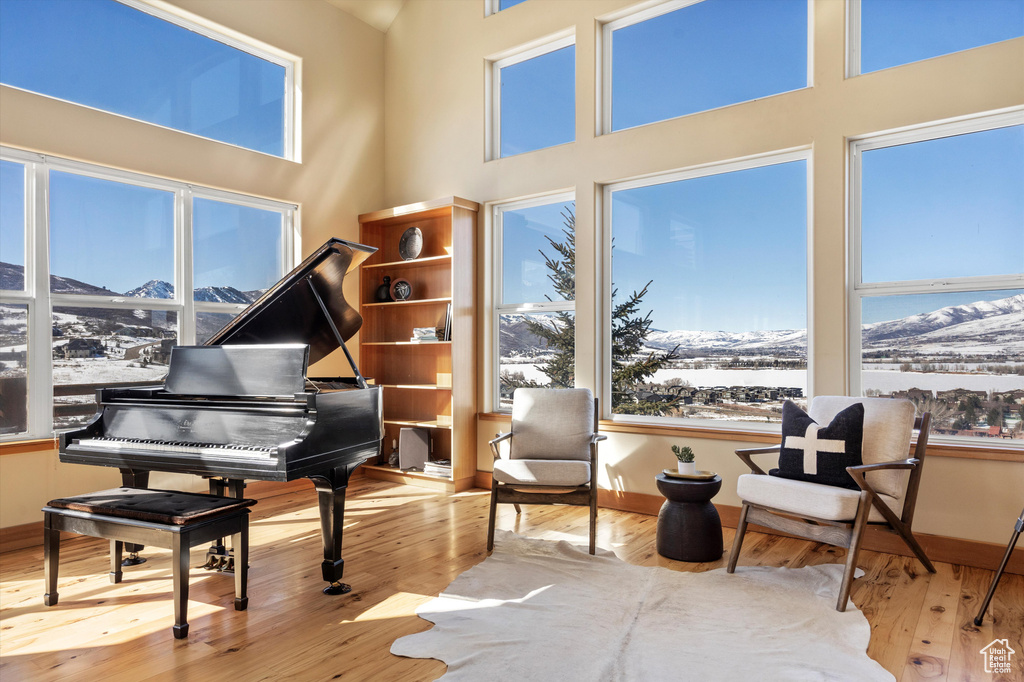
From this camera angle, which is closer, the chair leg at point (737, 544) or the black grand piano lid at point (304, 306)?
the black grand piano lid at point (304, 306)

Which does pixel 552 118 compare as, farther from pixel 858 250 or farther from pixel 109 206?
pixel 109 206

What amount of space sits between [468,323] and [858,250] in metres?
3.17

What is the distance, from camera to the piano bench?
102 inches

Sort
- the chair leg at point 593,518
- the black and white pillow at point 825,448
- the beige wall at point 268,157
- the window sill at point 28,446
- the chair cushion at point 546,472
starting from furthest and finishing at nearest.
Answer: the beige wall at point 268,157, the window sill at point 28,446, the chair cushion at point 546,472, the chair leg at point 593,518, the black and white pillow at point 825,448

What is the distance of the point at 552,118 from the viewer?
5500mm

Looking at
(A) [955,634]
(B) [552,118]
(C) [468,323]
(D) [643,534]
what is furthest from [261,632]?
(B) [552,118]

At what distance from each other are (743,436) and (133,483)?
383 centimetres

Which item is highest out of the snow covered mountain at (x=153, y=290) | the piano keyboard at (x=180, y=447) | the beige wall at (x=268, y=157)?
the beige wall at (x=268, y=157)

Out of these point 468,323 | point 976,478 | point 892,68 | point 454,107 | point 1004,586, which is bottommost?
point 1004,586

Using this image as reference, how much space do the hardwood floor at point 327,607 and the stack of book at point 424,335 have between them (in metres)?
1.77

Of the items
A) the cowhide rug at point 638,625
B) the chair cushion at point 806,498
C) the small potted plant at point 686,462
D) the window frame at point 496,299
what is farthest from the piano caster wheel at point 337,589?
the window frame at point 496,299

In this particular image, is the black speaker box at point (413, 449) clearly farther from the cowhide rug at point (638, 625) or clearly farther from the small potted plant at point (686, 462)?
the small potted plant at point (686, 462)

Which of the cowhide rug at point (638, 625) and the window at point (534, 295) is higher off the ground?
the window at point (534, 295)

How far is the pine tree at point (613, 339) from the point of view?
16.4 feet
